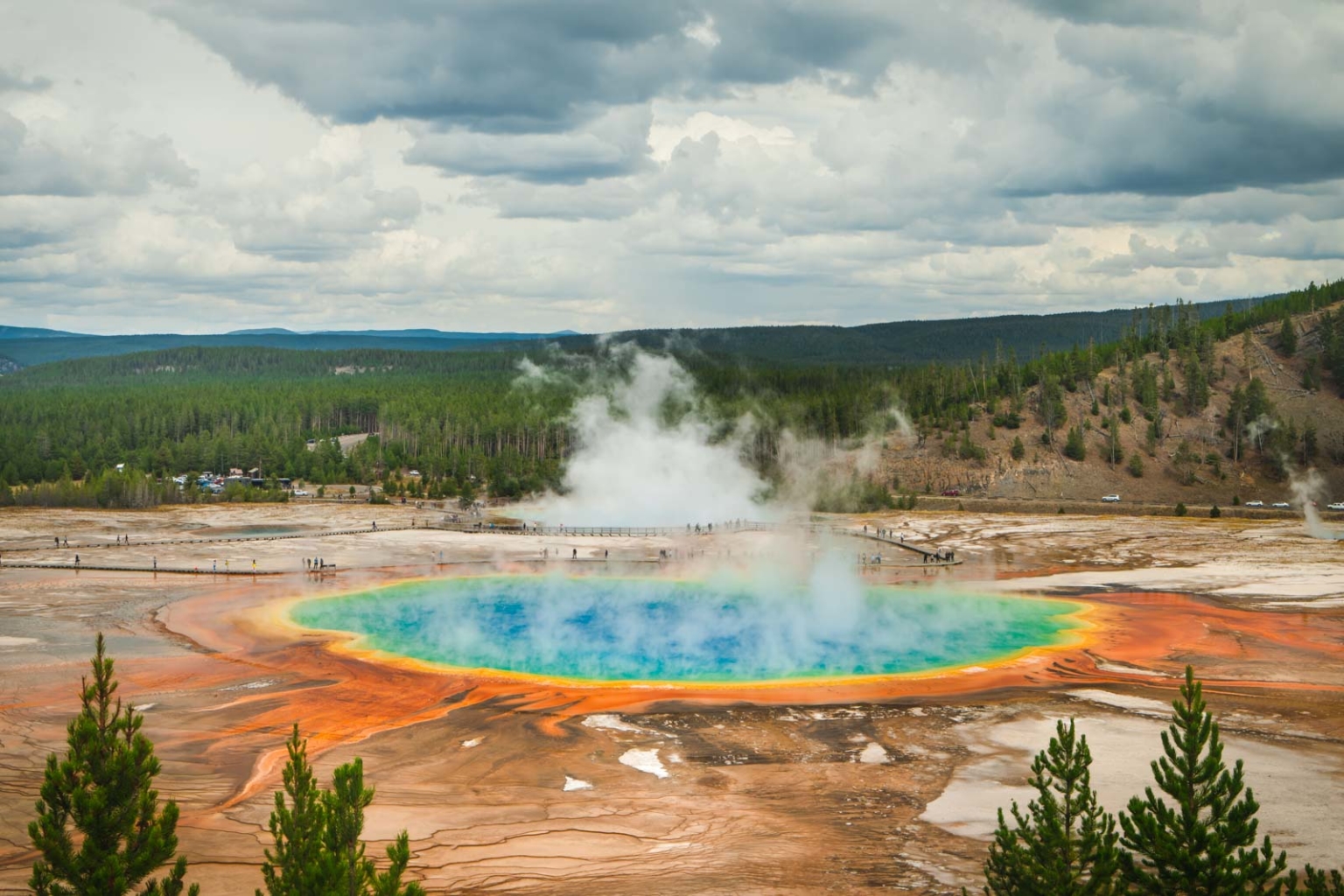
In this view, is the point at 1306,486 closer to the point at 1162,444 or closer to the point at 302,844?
the point at 1162,444

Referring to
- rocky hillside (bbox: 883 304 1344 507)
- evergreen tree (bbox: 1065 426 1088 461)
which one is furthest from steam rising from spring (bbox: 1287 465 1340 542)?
evergreen tree (bbox: 1065 426 1088 461)

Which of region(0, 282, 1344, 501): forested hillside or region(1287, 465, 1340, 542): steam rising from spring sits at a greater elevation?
region(0, 282, 1344, 501): forested hillside

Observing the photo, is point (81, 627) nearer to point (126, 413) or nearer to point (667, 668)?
point (667, 668)

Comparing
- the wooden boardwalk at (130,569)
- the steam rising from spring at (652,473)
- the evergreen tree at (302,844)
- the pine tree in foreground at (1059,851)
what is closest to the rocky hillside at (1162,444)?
the steam rising from spring at (652,473)

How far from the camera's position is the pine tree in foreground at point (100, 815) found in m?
13.3

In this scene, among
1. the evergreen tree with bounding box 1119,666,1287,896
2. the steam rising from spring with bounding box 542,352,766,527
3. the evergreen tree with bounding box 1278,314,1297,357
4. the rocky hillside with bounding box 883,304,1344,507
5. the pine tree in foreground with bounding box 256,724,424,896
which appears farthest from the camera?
the evergreen tree with bounding box 1278,314,1297,357

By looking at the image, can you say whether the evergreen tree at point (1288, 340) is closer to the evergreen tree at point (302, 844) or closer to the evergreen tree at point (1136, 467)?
the evergreen tree at point (1136, 467)

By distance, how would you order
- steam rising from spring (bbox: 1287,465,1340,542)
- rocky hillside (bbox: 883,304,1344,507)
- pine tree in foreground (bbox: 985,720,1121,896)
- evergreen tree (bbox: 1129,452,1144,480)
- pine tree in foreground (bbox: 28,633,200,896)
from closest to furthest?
pine tree in foreground (bbox: 28,633,200,896) < pine tree in foreground (bbox: 985,720,1121,896) < steam rising from spring (bbox: 1287,465,1340,542) < rocky hillside (bbox: 883,304,1344,507) < evergreen tree (bbox: 1129,452,1144,480)

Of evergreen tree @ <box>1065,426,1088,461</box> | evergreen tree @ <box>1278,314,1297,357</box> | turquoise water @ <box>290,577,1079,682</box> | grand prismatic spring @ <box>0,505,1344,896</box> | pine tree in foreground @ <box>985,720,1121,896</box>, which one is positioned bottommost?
turquoise water @ <box>290,577,1079,682</box>

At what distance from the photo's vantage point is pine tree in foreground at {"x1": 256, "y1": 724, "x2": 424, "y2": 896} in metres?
11.9

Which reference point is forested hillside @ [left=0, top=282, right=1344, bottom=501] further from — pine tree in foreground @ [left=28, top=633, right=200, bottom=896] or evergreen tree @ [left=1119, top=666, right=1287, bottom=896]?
evergreen tree @ [left=1119, top=666, right=1287, bottom=896]

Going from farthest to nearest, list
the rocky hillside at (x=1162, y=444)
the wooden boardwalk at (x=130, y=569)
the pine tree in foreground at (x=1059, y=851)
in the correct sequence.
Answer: the rocky hillside at (x=1162, y=444) → the wooden boardwalk at (x=130, y=569) → the pine tree in foreground at (x=1059, y=851)

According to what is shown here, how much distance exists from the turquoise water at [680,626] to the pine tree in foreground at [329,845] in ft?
69.4

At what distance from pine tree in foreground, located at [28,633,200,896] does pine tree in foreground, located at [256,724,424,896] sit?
5.27ft
